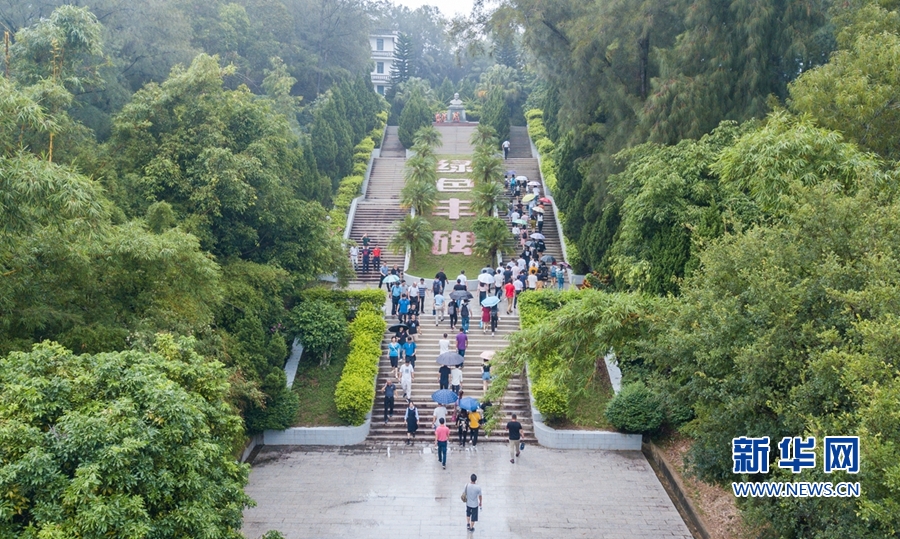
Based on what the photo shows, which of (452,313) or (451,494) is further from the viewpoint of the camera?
(452,313)

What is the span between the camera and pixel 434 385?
1889 centimetres

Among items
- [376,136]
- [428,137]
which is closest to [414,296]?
[428,137]

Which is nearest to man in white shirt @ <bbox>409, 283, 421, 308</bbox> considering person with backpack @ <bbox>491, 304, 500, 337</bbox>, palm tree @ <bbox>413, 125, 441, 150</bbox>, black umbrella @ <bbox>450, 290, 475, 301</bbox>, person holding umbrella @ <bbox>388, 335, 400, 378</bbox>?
black umbrella @ <bbox>450, 290, 475, 301</bbox>

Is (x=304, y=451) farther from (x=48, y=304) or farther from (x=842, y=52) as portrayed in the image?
(x=842, y=52)

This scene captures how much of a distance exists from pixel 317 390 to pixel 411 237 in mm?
9401

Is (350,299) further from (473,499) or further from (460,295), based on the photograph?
(473,499)

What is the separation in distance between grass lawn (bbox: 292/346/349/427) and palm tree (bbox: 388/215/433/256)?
24.4ft

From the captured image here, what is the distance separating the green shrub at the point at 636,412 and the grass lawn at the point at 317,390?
5662 millimetres

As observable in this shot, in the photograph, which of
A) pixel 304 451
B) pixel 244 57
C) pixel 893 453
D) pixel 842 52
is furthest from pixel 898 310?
pixel 244 57

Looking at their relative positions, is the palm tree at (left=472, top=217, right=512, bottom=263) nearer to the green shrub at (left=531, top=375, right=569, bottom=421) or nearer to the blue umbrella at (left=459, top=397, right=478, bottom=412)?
the green shrub at (left=531, top=375, right=569, bottom=421)

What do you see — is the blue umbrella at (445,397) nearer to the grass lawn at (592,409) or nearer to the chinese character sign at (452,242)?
the grass lawn at (592,409)

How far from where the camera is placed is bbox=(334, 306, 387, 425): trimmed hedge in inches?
668

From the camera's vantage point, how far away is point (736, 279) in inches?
420

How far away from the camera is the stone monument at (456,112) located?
5641 cm
